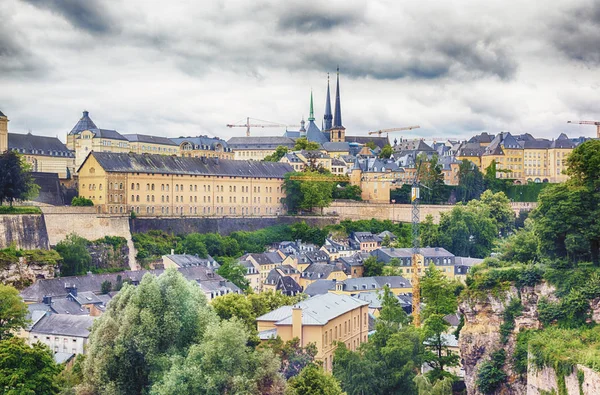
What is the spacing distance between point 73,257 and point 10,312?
2398 cm

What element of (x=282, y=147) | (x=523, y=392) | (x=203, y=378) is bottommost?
(x=523, y=392)

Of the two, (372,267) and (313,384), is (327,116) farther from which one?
(313,384)

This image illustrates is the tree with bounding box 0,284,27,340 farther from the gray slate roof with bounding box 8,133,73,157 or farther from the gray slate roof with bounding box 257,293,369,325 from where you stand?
the gray slate roof with bounding box 8,133,73,157

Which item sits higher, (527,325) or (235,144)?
(235,144)

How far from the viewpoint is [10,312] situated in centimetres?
4375

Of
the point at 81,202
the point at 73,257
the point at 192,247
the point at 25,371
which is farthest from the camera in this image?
the point at 192,247

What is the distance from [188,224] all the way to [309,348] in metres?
48.1

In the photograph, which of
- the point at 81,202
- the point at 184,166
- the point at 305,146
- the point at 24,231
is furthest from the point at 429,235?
the point at 24,231

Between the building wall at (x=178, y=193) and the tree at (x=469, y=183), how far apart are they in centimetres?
2433

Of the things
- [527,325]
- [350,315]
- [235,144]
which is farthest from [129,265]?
[235,144]

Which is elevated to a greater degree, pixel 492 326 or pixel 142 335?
pixel 142 335

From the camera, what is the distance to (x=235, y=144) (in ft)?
465

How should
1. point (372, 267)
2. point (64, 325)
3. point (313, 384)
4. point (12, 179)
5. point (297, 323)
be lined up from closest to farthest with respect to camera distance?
1. point (313, 384)
2. point (297, 323)
3. point (64, 325)
4. point (12, 179)
5. point (372, 267)

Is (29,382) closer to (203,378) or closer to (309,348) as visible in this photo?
(203,378)
